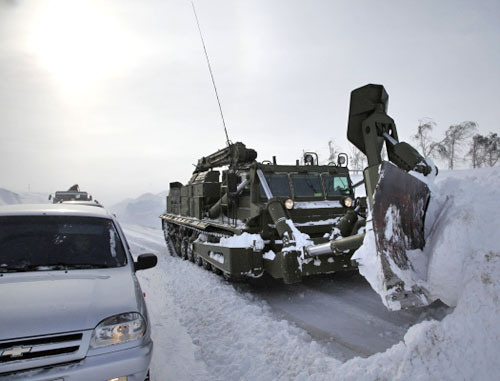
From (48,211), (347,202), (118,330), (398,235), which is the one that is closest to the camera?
(118,330)

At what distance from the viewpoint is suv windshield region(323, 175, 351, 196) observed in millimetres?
7605

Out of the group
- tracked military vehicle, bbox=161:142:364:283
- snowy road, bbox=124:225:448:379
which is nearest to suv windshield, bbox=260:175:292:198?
tracked military vehicle, bbox=161:142:364:283

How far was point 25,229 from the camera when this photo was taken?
10.9 ft

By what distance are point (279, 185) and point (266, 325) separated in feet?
10.6

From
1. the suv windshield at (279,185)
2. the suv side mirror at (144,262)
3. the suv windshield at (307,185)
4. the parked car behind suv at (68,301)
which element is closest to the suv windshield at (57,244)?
the parked car behind suv at (68,301)

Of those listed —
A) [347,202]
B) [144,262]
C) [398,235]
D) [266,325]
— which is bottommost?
[266,325]

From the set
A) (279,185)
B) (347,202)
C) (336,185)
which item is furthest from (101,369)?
(336,185)

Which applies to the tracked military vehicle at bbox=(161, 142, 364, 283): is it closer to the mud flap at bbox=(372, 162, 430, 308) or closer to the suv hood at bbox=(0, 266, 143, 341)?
the mud flap at bbox=(372, 162, 430, 308)

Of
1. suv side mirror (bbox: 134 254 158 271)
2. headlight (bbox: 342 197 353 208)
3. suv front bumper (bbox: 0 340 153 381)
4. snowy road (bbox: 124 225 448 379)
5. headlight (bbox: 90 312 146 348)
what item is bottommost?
snowy road (bbox: 124 225 448 379)

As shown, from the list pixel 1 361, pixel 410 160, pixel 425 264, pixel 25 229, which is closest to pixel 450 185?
pixel 410 160

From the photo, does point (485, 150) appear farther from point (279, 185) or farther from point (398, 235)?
point (398, 235)

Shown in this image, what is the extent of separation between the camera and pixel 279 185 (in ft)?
23.2

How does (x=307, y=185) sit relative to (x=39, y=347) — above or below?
above

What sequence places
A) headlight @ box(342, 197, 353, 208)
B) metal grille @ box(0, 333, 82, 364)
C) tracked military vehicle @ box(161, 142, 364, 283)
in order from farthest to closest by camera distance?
headlight @ box(342, 197, 353, 208) → tracked military vehicle @ box(161, 142, 364, 283) → metal grille @ box(0, 333, 82, 364)
